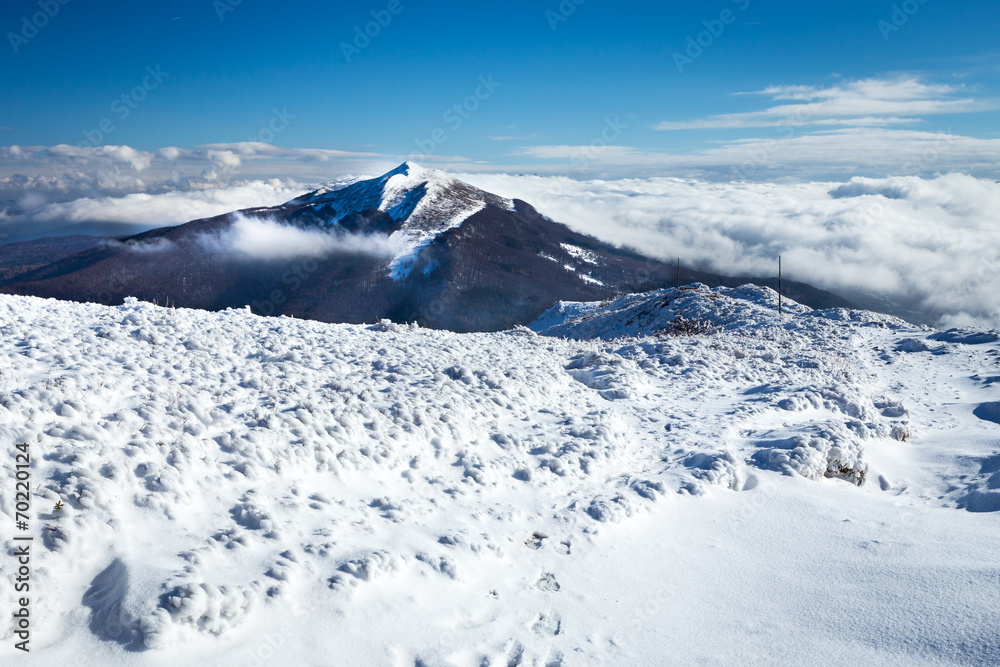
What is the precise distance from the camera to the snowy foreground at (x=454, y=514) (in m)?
5.36

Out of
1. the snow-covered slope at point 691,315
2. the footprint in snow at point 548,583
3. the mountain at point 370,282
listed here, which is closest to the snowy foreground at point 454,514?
the footprint in snow at point 548,583

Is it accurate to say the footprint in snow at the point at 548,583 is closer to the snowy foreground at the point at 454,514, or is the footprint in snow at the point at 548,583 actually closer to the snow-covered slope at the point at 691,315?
the snowy foreground at the point at 454,514

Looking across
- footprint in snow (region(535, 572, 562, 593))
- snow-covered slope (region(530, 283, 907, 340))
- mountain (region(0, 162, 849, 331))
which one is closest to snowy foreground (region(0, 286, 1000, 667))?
footprint in snow (region(535, 572, 562, 593))

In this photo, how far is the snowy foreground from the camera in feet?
17.6

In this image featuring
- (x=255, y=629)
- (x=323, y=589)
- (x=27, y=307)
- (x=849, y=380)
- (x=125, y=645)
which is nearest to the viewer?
(x=125, y=645)

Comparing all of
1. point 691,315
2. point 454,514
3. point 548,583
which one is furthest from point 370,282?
point 548,583

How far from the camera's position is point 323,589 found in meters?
5.84

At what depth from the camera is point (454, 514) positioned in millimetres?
7926

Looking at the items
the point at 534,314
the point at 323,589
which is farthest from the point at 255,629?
the point at 534,314

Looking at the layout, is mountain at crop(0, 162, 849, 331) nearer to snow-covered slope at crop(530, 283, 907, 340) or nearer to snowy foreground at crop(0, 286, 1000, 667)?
snow-covered slope at crop(530, 283, 907, 340)

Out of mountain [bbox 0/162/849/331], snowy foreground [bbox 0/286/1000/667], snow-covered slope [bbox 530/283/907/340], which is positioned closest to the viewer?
snowy foreground [bbox 0/286/1000/667]

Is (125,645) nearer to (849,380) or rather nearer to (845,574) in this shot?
(845,574)

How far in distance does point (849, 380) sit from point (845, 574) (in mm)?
14525

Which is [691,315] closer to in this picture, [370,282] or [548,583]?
[548,583]
